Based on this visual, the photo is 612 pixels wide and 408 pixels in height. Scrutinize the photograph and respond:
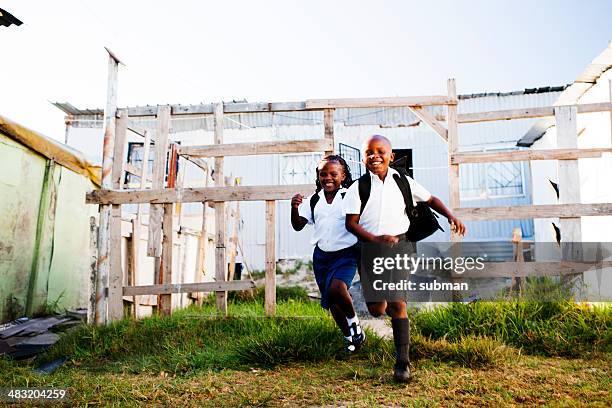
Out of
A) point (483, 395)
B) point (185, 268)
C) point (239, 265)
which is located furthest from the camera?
point (239, 265)

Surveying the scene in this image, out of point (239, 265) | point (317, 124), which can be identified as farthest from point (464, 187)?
point (239, 265)

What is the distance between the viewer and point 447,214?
13.2 ft

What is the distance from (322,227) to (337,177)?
434 millimetres

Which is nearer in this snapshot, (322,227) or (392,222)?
(392,222)

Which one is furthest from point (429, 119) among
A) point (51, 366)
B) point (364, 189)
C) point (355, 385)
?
point (51, 366)

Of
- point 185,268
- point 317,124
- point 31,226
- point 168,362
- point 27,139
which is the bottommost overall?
point 168,362

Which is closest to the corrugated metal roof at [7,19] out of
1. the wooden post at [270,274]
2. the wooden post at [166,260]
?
the wooden post at [166,260]

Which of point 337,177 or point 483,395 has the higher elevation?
point 337,177

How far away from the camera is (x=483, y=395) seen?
3.37m

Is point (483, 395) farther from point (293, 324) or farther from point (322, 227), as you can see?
point (293, 324)

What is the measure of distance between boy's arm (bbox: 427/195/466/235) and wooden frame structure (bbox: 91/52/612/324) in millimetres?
1544

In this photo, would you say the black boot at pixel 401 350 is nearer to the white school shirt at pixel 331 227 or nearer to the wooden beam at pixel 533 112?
the white school shirt at pixel 331 227

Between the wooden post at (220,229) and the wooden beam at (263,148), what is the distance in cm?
17

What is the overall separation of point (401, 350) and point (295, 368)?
0.95m
